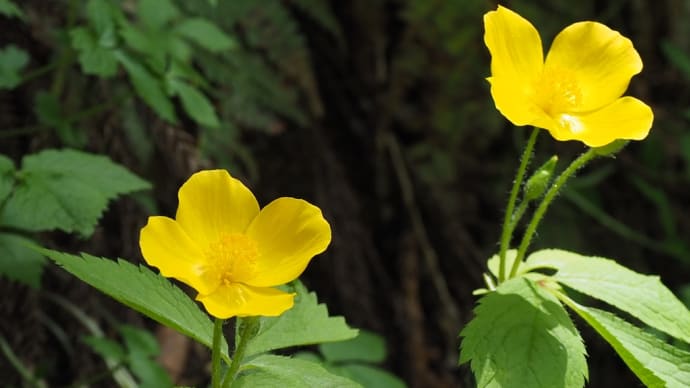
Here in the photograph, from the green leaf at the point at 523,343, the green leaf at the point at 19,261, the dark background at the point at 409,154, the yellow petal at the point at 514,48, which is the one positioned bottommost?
the dark background at the point at 409,154

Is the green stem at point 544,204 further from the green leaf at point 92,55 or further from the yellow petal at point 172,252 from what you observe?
the green leaf at point 92,55

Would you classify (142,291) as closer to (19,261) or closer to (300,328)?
(300,328)

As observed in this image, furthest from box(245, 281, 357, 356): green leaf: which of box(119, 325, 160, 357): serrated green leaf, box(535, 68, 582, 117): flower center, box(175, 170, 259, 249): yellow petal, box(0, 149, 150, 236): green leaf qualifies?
box(119, 325, 160, 357): serrated green leaf

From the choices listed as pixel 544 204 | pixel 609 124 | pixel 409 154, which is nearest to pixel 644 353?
pixel 544 204

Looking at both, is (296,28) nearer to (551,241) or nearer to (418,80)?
(418,80)

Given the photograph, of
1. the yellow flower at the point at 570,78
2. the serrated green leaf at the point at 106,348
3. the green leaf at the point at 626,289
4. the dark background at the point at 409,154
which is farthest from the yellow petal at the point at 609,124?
the dark background at the point at 409,154

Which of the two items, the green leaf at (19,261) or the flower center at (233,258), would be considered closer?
the flower center at (233,258)
